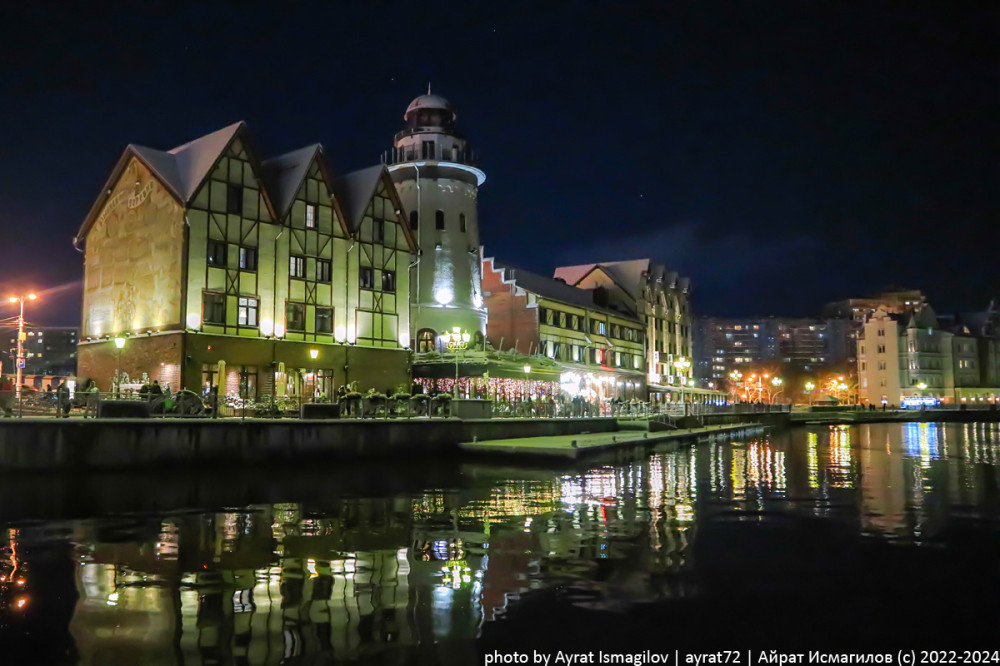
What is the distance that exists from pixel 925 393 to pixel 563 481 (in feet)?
381

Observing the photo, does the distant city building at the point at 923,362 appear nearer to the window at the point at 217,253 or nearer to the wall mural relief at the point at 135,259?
the window at the point at 217,253

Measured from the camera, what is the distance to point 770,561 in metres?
13.0

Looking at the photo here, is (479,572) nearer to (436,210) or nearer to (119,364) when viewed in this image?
(119,364)

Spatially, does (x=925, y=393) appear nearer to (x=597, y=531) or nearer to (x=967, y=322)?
(x=967, y=322)

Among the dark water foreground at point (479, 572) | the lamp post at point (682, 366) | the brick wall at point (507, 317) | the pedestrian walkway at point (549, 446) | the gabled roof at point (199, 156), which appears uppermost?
the gabled roof at point (199, 156)

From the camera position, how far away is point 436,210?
55.1m

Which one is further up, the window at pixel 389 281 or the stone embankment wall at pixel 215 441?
the window at pixel 389 281

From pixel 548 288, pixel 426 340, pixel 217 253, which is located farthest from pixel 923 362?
pixel 217 253

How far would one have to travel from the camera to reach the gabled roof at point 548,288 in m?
65.8

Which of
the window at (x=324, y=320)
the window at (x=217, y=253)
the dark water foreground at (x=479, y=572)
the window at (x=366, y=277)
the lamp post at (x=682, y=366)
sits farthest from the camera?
the lamp post at (x=682, y=366)

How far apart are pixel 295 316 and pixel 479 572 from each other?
1297 inches

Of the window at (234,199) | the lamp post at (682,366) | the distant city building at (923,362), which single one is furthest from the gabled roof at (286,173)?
the distant city building at (923,362)

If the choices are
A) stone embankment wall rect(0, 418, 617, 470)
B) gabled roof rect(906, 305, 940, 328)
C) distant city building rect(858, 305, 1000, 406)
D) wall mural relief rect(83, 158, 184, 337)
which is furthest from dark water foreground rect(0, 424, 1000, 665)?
gabled roof rect(906, 305, 940, 328)

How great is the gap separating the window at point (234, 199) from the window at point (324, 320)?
22.5 feet
